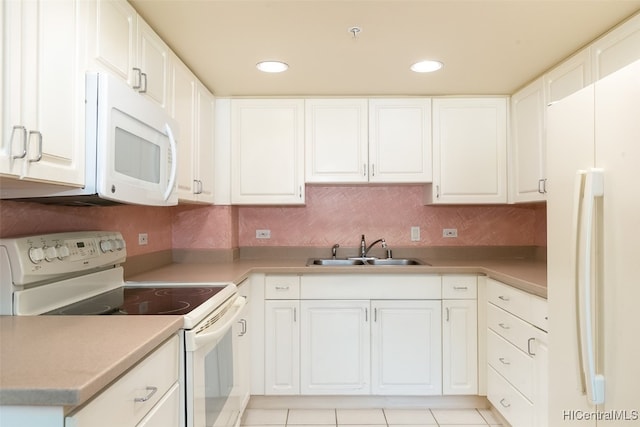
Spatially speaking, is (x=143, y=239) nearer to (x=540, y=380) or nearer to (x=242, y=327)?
(x=242, y=327)

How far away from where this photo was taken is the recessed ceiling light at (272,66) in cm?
212

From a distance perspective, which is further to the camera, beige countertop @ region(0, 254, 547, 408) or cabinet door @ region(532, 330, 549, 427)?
cabinet door @ region(532, 330, 549, 427)

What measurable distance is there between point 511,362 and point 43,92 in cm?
230

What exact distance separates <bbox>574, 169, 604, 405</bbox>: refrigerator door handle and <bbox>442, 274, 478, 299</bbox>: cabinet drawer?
1.31 meters

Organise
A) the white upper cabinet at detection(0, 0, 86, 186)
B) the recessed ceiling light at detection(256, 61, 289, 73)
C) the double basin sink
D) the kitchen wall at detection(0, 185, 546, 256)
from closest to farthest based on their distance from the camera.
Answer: the white upper cabinet at detection(0, 0, 86, 186)
the recessed ceiling light at detection(256, 61, 289, 73)
the double basin sink
the kitchen wall at detection(0, 185, 546, 256)

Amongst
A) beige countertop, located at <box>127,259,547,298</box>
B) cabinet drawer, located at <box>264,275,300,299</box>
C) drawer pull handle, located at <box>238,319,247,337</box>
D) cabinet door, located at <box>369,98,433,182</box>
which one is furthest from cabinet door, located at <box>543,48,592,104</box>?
drawer pull handle, located at <box>238,319,247,337</box>

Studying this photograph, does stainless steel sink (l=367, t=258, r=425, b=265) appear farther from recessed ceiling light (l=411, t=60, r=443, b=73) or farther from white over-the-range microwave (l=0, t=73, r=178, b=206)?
white over-the-range microwave (l=0, t=73, r=178, b=206)

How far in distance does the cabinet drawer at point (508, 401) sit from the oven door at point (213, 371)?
1427mm

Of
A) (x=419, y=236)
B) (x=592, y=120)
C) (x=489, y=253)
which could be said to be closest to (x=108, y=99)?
(x=592, y=120)

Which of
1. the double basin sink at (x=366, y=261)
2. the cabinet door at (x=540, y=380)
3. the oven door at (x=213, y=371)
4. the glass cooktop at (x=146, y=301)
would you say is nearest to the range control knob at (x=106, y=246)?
the glass cooktop at (x=146, y=301)

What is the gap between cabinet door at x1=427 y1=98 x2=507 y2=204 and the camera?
2.69 metres

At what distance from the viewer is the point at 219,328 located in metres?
1.47

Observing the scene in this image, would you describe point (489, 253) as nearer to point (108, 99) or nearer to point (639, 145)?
point (639, 145)

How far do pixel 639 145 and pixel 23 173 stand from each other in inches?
60.5
